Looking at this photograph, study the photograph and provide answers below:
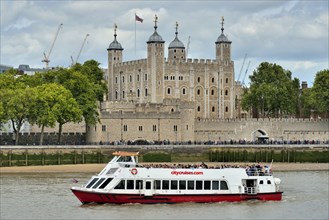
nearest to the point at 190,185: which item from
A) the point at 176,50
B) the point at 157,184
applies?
the point at 157,184

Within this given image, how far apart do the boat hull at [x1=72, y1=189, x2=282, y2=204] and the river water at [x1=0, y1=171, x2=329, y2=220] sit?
0.49m

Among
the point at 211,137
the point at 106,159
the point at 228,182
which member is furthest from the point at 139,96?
the point at 228,182

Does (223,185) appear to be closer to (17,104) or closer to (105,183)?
(105,183)

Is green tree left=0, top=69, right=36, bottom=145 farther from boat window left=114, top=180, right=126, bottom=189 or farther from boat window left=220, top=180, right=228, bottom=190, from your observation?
boat window left=220, top=180, right=228, bottom=190

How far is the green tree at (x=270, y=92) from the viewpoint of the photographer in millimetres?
145875

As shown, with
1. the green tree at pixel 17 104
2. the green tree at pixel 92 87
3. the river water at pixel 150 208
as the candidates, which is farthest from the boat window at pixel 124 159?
the green tree at pixel 92 87

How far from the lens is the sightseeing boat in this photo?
2840 inches

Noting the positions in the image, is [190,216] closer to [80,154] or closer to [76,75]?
[80,154]

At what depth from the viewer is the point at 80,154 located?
359 ft

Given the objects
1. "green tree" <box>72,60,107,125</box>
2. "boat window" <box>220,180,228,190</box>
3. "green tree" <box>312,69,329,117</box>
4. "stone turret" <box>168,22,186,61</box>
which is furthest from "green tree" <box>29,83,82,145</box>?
"boat window" <box>220,180,228,190</box>

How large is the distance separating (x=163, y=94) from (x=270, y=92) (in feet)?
47.7

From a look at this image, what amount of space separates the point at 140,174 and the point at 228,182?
20.7 ft

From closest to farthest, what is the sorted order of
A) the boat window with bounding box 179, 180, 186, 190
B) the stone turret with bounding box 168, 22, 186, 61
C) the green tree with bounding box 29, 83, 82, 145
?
the boat window with bounding box 179, 180, 186, 190
the green tree with bounding box 29, 83, 82, 145
the stone turret with bounding box 168, 22, 186, 61

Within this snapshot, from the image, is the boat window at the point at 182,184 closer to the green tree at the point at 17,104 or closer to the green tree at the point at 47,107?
the green tree at the point at 47,107
